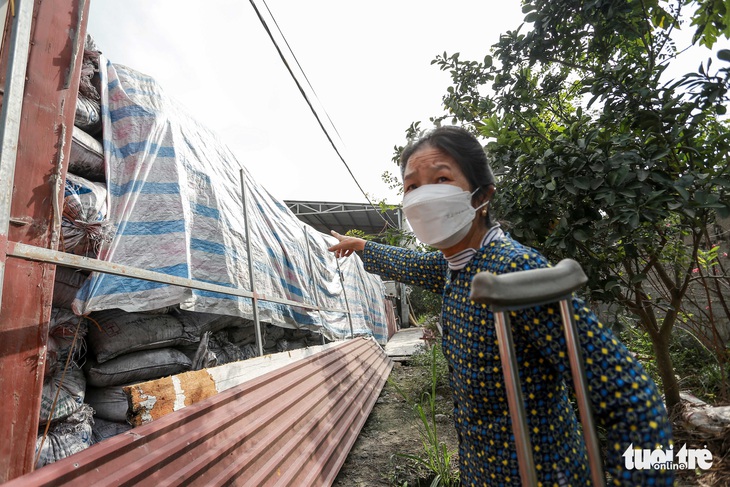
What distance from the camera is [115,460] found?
1.17 meters

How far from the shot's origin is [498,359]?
0.87 metres

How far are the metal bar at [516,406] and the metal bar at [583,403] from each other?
→ 0.26ft

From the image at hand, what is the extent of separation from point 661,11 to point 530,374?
115 inches

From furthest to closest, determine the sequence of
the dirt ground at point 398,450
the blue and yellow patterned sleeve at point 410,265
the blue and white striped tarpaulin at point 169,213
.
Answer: the dirt ground at point 398,450
the blue and white striped tarpaulin at point 169,213
the blue and yellow patterned sleeve at point 410,265

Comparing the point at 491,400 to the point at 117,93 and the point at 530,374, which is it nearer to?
the point at 530,374

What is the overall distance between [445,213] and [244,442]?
1.51m

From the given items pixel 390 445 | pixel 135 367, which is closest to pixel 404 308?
pixel 390 445

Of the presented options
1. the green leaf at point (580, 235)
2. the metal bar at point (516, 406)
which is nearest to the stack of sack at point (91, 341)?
the metal bar at point (516, 406)

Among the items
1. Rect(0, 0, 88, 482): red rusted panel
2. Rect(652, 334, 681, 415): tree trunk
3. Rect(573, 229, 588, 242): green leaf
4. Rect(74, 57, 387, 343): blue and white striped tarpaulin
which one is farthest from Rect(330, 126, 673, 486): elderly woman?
Rect(652, 334, 681, 415): tree trunk

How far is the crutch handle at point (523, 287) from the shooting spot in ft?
1.84

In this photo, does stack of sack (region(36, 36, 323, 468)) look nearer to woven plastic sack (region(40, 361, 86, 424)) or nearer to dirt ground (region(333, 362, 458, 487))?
woven plastic sack (region(40, 361, 86, 424))

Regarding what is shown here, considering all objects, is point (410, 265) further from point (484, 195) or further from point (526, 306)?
point (526, 306)

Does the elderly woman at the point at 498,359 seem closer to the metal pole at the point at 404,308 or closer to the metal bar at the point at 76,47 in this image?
the metal bar at the point at 76,47

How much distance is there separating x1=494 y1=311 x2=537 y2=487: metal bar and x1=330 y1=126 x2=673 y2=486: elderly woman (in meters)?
0.19
